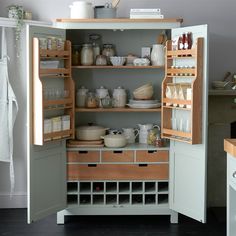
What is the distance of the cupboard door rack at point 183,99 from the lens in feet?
14.4

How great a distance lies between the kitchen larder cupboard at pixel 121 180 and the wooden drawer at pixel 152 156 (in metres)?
0.02

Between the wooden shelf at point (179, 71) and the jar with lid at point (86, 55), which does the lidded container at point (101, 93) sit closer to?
the jar with lid at point (86, 55)

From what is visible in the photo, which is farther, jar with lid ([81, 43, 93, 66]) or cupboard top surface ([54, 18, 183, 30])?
jar with lid ([81, 43, 93, 66])

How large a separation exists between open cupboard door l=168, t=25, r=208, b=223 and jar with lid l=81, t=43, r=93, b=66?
31.5 inches

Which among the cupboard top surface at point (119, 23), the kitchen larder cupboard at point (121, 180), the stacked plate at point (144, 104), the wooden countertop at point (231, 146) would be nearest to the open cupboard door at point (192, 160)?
the kitchen larder cupboard at point (121, 180)

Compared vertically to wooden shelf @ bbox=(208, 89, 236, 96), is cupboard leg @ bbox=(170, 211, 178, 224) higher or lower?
lower

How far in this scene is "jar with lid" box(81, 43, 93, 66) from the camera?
5.00m

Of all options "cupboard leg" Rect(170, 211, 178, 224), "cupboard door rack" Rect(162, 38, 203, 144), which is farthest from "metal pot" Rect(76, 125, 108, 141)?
"cupboard leg" Rect(170, 211, 178, 224)

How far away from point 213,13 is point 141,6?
0.73 m

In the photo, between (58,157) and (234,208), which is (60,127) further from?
(234,208)

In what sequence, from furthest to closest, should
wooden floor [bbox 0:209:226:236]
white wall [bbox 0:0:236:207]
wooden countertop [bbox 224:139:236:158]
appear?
white wall [bbox 0:0:236:207] < wooden floor [bbox 0:209:226:236] < wooden countertop [bbox 224:139:236:158]

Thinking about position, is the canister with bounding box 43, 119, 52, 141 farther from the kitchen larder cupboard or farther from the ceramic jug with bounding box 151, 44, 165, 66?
the ceramic jug with bounding box 151, 44, 165, 66

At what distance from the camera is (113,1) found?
501 centimetres

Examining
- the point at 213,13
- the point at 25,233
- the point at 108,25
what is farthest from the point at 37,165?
the point at 213,13
